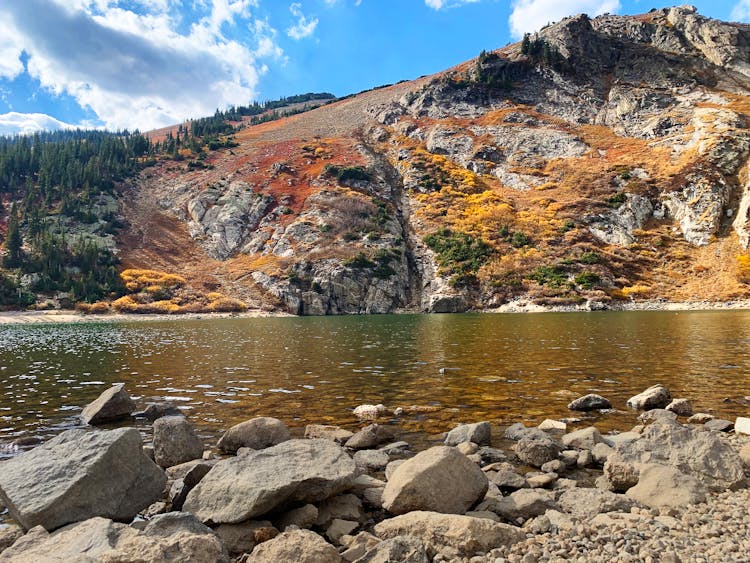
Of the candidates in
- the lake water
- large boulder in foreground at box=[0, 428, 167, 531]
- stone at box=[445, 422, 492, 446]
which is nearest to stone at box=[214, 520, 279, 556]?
large boulder in foreground at box=[0, 428, 167, 531]

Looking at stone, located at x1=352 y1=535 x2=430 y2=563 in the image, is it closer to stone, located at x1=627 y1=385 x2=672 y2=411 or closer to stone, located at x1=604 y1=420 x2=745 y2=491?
stone, located at x1=604 y1=420 x2=745 y2=491

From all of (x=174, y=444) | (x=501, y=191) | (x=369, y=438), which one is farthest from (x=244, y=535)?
(x=501, y=191)

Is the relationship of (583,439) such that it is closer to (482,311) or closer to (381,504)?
(381,504)

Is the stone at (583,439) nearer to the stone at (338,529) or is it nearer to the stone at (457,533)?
the stone at (457,533)

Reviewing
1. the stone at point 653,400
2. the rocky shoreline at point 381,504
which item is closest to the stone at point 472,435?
the rocky shoreline at point 381,504

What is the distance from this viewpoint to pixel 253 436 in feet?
41.1

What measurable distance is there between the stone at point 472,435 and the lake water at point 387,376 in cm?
143

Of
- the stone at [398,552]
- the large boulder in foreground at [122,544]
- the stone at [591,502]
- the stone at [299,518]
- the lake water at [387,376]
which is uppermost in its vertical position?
the large boulder in foreground at [122,544]

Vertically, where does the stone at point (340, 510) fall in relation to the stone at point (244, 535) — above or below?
below

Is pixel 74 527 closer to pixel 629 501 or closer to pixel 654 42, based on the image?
pixel 629 501

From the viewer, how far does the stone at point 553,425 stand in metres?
13.9

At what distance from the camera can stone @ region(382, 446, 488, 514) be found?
8336 mm

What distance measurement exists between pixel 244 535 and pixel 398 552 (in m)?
2.81

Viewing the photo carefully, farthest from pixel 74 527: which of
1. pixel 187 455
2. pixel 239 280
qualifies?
pixel 239 280
